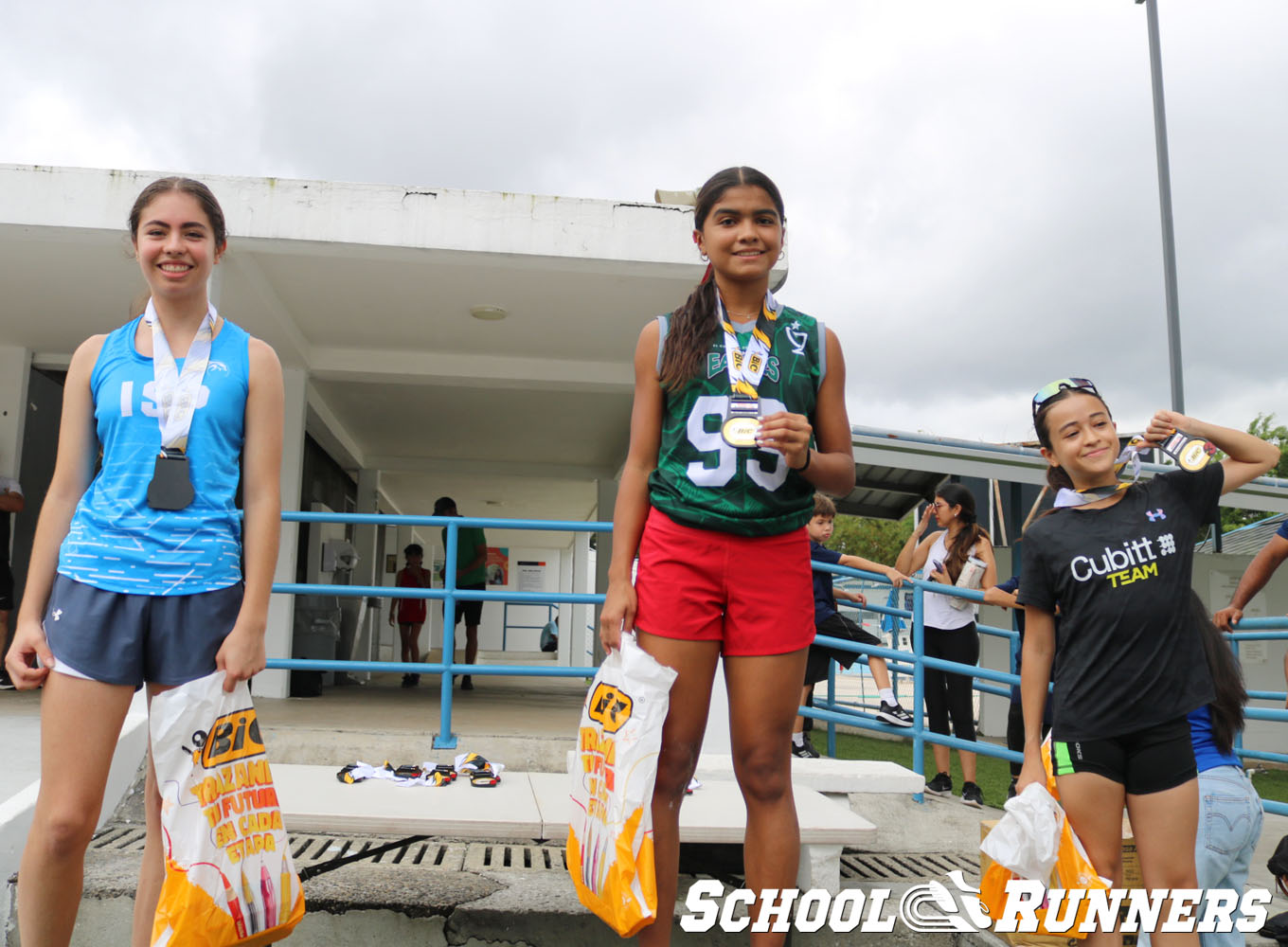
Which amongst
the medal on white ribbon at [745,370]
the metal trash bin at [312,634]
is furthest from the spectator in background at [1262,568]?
the metal trash bin at [312,634]

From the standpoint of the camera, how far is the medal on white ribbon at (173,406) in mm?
1825

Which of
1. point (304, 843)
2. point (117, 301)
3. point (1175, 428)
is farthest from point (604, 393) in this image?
point (1175, 428)

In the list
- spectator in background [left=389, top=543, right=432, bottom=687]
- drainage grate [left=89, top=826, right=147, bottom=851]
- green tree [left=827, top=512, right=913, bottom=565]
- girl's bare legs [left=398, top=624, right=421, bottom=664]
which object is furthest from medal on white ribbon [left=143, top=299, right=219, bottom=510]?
green tree [left=827, top=512, right=913, bottom=565]

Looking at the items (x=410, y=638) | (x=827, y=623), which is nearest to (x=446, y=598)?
(x=827, y=623)

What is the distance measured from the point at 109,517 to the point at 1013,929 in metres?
2.11

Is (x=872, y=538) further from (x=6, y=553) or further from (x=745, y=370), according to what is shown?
(x=745, y=370)

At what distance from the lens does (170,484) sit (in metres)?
1.83

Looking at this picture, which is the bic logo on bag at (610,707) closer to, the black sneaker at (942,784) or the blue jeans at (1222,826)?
the blue jeans at (1222,826)

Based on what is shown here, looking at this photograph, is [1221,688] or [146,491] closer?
[146,491]

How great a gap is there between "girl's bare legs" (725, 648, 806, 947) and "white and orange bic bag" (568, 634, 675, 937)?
0.16 m

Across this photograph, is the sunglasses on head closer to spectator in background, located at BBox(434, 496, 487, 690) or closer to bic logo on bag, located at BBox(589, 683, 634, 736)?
bic logo on bag, located at BBox(589, 683, 634, 736)

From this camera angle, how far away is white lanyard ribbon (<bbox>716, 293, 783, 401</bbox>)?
6.64 ft

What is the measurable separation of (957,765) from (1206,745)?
5.81m

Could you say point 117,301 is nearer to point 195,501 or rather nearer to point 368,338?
point 368,338
